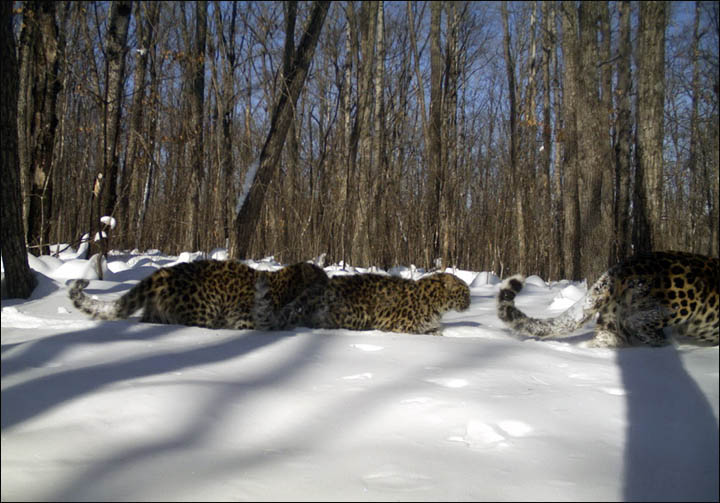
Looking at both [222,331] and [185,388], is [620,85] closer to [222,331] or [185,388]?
[222,331]

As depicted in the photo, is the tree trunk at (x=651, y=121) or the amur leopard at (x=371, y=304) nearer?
the amur leopard at (x=371, y=304)

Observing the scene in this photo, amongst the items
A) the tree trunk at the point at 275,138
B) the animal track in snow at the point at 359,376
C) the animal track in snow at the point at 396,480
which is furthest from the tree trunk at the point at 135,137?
the animal track in snow at the point at 396,480

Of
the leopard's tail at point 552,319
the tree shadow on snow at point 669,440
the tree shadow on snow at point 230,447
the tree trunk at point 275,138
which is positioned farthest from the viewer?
the tree trunk at point 275,138

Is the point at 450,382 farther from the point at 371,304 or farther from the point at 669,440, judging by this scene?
the point at 371,304

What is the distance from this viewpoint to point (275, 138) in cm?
796

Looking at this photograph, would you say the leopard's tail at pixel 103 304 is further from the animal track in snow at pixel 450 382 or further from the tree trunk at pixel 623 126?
the tree trunk at pixel 623 126

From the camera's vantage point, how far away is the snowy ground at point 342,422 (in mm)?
1562

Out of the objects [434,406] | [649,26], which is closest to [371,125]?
[649,26]

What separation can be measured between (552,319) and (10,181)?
4.45 metres

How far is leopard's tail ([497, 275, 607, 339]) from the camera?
12.6 ft

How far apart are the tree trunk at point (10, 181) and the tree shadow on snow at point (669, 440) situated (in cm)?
418

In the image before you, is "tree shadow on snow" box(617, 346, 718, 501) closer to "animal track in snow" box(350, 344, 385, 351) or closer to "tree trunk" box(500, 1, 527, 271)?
"animal track in snow" box(350, 344, 385, 351)

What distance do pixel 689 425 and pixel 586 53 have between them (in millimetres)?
8120

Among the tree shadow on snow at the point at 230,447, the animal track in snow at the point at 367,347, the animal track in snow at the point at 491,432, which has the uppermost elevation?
the animal track in snow at the point at 367,347
